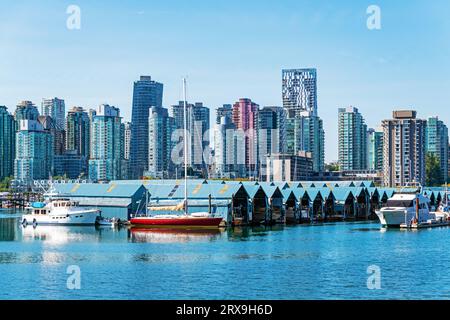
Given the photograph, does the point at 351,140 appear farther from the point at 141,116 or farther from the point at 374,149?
the point at 141,116

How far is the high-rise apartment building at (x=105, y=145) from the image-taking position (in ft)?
459

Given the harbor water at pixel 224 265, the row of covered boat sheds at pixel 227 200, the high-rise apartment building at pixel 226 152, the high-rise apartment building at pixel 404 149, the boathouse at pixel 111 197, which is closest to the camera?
the harbor water at pixel 224 265

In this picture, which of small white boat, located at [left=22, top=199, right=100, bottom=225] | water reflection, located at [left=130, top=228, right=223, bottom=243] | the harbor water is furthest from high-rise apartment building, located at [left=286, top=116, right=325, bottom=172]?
the harbor water

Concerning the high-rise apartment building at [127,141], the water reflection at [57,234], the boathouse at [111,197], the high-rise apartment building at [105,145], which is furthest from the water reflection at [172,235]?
the high-rise apartment building at [127,141]

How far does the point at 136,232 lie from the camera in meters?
44.6

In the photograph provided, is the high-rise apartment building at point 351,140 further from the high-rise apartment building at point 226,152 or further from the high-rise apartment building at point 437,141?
the high-rise apartment building at point 226,152

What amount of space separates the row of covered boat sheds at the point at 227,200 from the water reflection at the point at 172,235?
3.96 m

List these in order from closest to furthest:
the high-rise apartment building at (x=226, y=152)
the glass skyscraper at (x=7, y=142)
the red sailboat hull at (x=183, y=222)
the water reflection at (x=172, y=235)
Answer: the water reflection at (x=172, y=235) → the red sailboat hull at (x=183, y=222) → the high-rise apartment building at (x=226, y=152) → the glass skyscraper at (x=7, y=142)

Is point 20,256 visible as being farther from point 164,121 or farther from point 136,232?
point 164,121

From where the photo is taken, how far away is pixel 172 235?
4222 centimetres

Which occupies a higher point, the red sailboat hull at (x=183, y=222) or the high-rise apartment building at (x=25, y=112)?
the high-rise apartment building at (x=25, y=112)

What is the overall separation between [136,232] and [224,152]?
96104 millimetres


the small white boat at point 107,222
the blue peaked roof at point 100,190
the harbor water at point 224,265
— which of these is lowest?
the harbor water at point 224,265

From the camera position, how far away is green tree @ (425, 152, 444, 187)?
4978 inches
